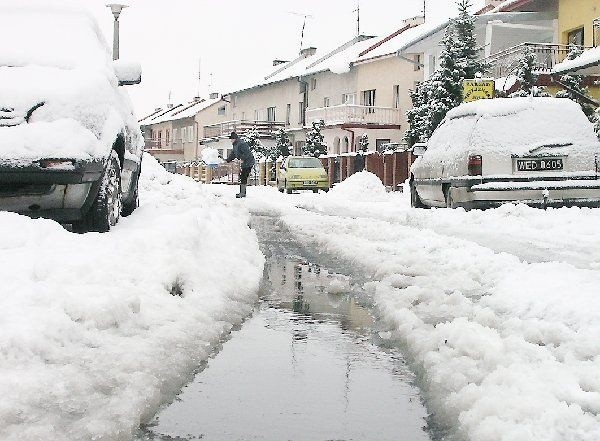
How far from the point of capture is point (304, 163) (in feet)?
107

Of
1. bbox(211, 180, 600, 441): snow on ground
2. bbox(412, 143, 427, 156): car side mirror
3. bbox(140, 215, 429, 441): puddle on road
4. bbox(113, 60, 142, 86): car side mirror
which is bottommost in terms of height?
bbox(140, 215, 429, 441): puddle on road

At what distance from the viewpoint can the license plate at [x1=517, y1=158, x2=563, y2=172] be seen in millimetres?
10562

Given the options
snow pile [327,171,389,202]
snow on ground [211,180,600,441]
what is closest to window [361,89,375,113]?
snow pile [327,171,389,202]

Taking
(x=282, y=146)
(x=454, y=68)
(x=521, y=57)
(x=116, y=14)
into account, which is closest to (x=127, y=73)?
(x=116, y=14)

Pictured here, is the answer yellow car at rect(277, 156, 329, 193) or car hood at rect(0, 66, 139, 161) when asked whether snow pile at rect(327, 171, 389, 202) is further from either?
car hood at rect(0, 66, 139, 161)

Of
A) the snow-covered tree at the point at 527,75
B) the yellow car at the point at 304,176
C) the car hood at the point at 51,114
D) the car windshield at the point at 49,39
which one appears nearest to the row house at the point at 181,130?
the yellow car at the point at 304,176

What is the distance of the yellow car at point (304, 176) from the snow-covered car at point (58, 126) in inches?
963

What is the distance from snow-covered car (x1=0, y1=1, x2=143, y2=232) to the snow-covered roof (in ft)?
58.0

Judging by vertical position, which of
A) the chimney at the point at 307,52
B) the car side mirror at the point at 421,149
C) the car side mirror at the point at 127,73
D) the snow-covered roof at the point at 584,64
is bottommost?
the car side mirror at the point at 421,149

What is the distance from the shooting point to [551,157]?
34.7 ft

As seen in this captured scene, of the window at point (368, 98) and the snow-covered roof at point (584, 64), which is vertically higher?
the window at point (368, 98)

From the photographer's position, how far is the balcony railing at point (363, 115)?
150 feet

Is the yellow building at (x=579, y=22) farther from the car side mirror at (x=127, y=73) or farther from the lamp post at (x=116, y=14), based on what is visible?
the car side mirror at (x=127, y=73)

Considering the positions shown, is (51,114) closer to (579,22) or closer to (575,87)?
(575,87)
